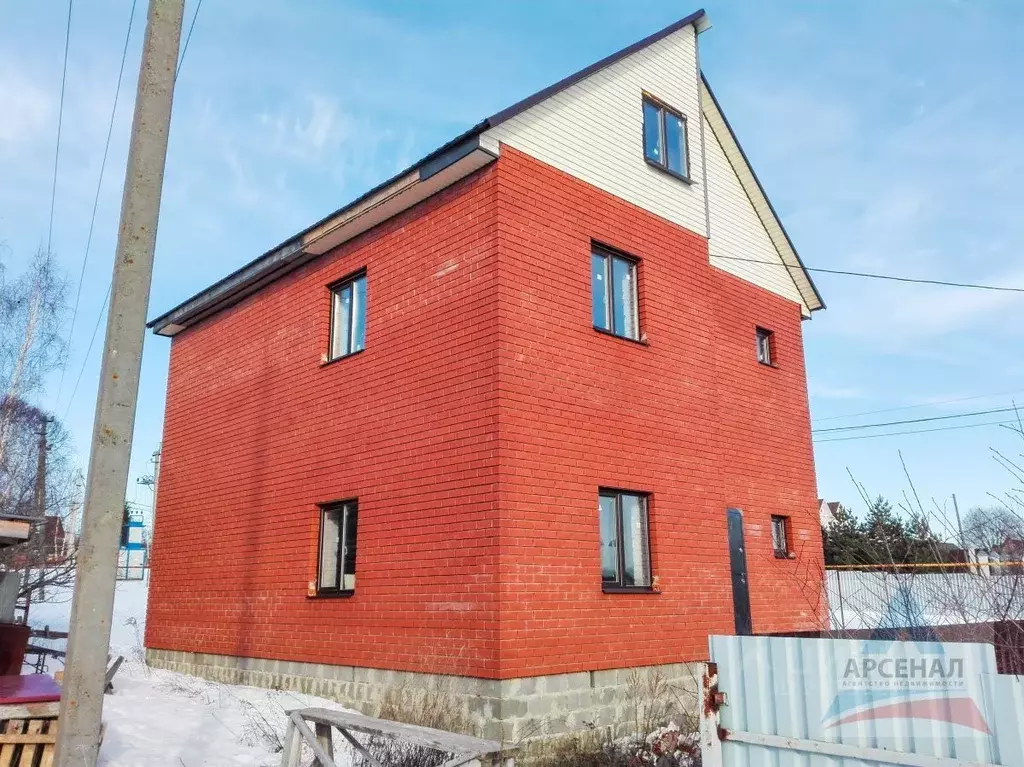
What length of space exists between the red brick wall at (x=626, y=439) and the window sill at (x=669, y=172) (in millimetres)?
845

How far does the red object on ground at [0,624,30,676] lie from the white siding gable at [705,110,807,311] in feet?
33.2

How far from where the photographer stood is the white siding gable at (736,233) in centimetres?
1303

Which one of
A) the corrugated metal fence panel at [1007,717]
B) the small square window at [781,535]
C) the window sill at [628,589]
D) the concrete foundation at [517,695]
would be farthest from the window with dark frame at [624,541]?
the corrugated metal fence panel at [1007,717]

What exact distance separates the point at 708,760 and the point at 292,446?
8020mm

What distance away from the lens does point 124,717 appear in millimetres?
8961

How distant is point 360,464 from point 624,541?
3481 millimetres

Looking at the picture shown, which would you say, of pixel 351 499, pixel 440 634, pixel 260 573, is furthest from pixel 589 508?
pixel 260 573

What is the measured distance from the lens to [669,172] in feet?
39.5

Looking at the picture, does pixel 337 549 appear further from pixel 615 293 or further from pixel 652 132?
pixel 652 132

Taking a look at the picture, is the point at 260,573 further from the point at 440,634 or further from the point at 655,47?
the point at 655,47

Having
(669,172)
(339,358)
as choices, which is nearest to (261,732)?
(339,358)

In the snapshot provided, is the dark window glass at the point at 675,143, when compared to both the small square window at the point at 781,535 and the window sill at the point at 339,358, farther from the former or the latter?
the small square window at the point at 781,535

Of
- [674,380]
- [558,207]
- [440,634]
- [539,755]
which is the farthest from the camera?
[674,380]

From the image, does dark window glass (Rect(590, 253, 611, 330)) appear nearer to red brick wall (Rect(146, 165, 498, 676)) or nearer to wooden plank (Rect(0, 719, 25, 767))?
red brick wall (Rect(146, 165, 498, 676))
